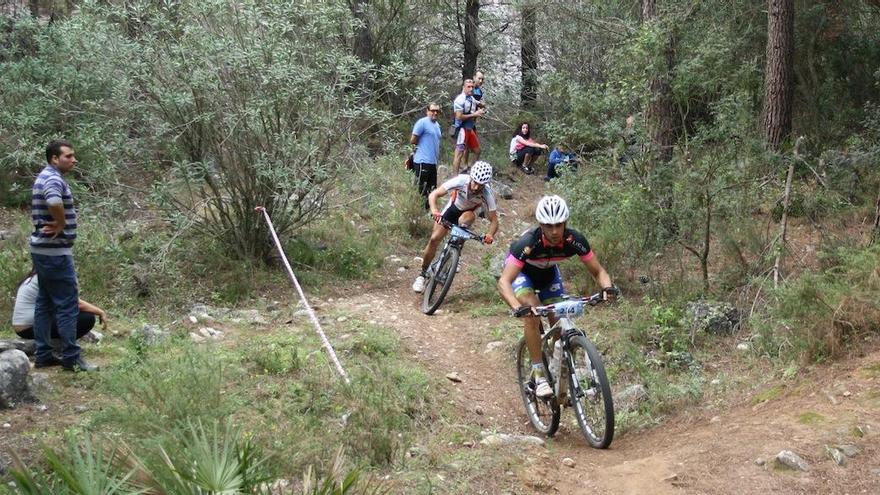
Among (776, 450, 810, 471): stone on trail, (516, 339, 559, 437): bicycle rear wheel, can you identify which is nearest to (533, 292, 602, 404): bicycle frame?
(516, 339, 559, 437): bicycle rear wheel

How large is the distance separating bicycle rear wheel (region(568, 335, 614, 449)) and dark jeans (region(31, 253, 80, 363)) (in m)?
3.90

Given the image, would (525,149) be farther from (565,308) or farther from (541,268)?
(565,308)

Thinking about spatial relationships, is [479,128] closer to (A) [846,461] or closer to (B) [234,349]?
(B) [234,349]

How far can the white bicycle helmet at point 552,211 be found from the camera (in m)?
6.05

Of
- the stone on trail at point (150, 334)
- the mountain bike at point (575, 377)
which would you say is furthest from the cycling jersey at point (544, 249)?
the stone on trail at point (150, 334)

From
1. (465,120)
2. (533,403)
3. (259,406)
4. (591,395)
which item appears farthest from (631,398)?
(465,120)

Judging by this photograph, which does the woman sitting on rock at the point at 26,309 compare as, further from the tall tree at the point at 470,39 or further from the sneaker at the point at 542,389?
the tall tree at the point at 470,39

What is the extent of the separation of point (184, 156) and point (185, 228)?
873 millimetres

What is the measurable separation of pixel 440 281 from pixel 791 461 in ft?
16.6

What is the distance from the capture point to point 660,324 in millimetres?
8203

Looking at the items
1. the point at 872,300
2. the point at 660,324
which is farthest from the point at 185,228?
the point at 872,300

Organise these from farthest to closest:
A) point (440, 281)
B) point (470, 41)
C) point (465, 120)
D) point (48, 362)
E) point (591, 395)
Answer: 1. point (470, 41)
2. point (465, 120)
3. point (440, 281)
4. point (48, 362)
5. point (591, 395)

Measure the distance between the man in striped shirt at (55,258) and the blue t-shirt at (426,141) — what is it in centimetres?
662

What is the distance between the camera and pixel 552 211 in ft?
19.9
